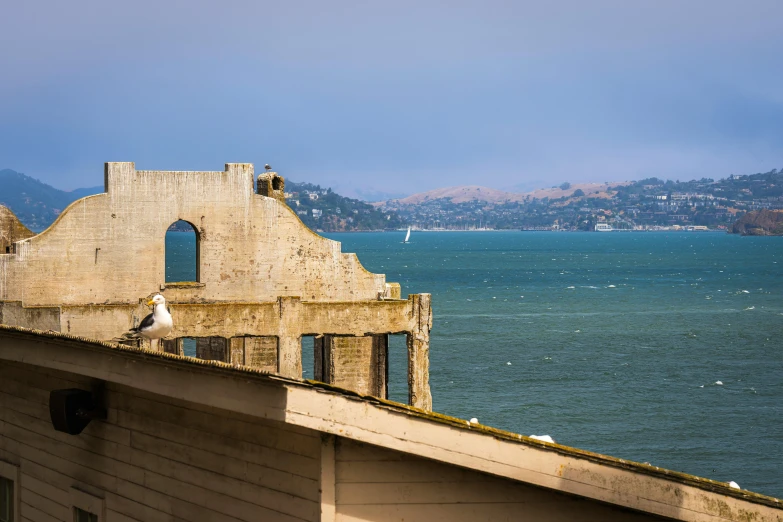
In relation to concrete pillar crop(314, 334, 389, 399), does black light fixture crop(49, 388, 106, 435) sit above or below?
above

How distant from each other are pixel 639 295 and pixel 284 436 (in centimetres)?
11679

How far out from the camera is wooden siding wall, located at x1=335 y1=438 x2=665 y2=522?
965 cm

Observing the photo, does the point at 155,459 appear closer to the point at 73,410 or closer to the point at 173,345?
the point at 73,410

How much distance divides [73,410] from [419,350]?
17274mm

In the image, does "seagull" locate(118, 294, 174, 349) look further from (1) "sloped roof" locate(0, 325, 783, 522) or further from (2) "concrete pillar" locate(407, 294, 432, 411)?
(2) "concrete pillar" locate(407, 294, 432, 411)

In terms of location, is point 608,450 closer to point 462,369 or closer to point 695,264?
point 462,369

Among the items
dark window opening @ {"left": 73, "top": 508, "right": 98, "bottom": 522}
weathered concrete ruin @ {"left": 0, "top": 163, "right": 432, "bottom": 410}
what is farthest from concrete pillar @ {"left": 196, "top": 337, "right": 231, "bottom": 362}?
dark window opening @ {"left": 73, "top": 508, "right": 98, "bottom": 522}

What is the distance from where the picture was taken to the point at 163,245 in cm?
3100

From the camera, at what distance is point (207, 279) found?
101 feet

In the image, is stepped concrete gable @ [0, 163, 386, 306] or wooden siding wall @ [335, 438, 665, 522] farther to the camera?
stepped concrete gable @ [0, 163, 386, 306]

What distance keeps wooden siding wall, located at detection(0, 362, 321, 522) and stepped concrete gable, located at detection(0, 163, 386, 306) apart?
50.6 feet

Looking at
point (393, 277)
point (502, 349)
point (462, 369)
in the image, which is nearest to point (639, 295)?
point (393, 277)

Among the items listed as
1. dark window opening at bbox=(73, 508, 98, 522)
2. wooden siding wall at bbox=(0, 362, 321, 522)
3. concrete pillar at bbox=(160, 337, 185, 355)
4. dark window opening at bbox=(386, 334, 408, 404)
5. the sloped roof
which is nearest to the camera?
the sloped roof

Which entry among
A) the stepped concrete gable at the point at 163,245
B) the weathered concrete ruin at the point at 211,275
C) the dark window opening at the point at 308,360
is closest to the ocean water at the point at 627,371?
the dark window opening at the point at 308,360
